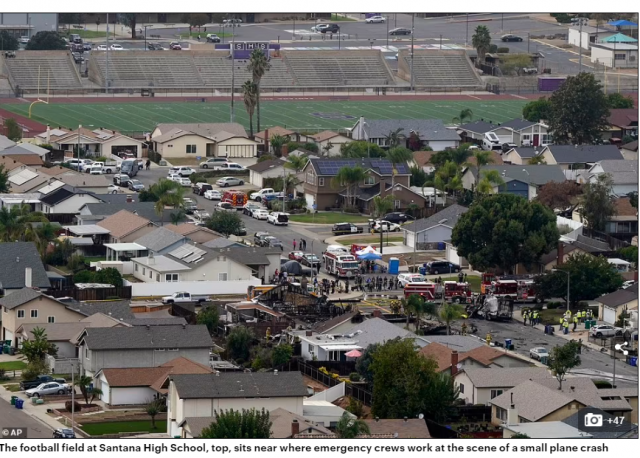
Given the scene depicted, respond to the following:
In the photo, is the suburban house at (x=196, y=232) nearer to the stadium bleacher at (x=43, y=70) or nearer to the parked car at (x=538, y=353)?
the parked car at (x=538, y=353)

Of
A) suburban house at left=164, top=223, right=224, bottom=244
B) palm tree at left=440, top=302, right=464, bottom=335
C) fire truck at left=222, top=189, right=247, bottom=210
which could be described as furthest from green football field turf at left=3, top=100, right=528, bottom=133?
palm tree at left=440, top=302, right=464, bottom=335

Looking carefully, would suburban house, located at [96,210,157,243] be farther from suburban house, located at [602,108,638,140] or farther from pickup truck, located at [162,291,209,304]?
suburban house, located at [602,108,638,140]

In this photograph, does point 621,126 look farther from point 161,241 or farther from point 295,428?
point 295,428

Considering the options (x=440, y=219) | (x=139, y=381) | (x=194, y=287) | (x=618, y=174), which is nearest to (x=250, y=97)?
(x=618, y=174)

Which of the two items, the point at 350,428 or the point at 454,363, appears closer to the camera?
the point at 350,428

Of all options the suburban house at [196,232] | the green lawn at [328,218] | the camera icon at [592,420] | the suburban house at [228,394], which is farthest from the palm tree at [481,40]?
the camera icon at [592,420]

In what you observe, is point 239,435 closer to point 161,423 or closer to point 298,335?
point 161,423

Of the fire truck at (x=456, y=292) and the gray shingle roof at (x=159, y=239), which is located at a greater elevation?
the gray shingle roof at (x=159, y=239)
